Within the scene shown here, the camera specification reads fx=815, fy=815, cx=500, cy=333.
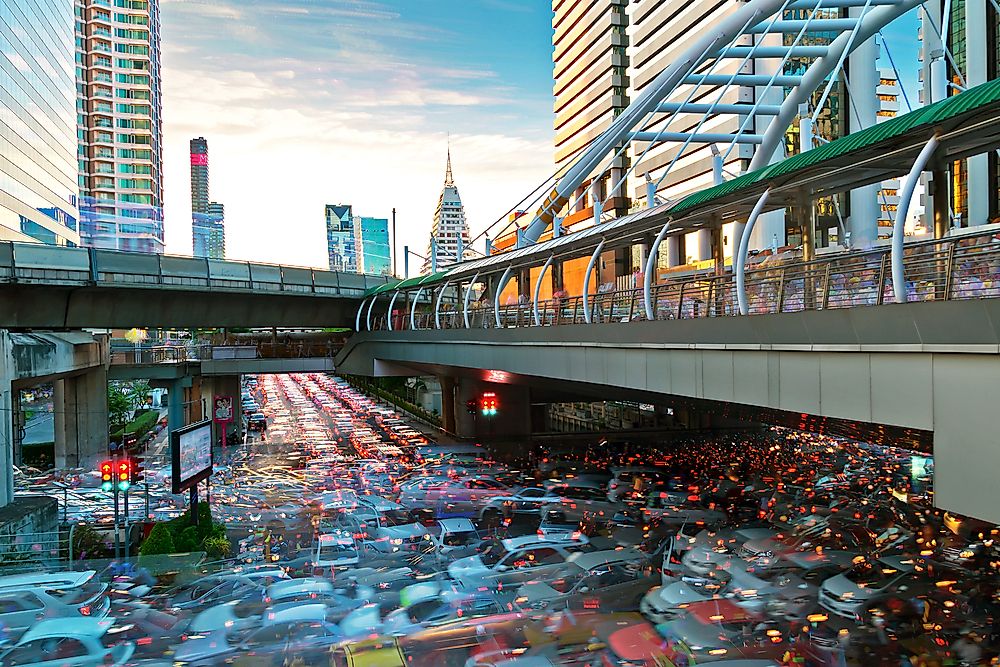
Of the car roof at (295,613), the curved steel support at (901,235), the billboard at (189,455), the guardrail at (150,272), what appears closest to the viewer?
the curved steel support at (901,235)

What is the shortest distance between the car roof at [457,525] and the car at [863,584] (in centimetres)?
855

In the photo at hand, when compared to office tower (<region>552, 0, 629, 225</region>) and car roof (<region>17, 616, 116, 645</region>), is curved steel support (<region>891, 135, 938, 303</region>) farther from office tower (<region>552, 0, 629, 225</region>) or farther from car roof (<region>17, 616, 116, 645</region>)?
office tower (<region>552, 0, 629, 225</region>)

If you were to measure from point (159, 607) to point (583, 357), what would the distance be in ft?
31.9

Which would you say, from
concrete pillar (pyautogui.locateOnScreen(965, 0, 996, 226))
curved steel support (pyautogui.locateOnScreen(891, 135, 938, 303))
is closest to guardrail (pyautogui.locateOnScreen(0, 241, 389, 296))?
curved steel support (pyautogui.locateOnScreen(891, 135, 938, 303))

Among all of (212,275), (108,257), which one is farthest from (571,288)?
(108,257)

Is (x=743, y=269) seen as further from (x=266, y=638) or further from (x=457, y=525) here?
(x=457, y=525)

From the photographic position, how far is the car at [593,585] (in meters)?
14.0

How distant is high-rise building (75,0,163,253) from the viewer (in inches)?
4444

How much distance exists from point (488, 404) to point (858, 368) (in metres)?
29.4

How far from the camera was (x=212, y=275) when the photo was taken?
3538cm

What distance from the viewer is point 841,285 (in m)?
10.5

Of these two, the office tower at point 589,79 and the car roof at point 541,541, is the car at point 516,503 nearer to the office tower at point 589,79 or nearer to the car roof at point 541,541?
the car roof at point 541,541

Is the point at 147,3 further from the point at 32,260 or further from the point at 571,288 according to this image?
the point at 32,260

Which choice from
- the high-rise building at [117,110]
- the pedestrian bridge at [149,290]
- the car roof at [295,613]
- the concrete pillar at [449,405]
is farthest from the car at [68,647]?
the high-rise building at [117,110]
